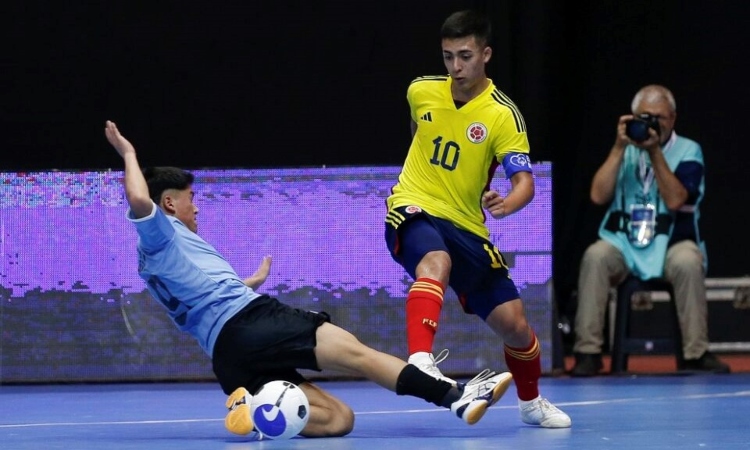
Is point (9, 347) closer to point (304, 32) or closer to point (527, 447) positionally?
point (304, 32)

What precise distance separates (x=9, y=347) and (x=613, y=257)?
360cm

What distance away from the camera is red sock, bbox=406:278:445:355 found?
523 cm

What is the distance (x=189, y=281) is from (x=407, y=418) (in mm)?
1197

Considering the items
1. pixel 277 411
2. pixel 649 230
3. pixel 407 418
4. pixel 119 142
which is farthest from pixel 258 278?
pixel 649 230

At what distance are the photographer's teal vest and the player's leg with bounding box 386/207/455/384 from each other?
3069 mm

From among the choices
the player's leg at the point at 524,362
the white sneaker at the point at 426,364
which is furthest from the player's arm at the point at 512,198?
the white sneaker at the point at 426,364

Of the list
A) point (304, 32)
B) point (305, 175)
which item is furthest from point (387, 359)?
point (304, 32)

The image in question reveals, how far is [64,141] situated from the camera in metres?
9.17

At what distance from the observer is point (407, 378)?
5.09 metres

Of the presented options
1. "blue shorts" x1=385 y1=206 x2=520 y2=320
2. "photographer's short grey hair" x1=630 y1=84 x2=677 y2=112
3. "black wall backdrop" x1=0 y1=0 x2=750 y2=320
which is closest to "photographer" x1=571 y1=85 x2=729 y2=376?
"photographer's short grey hair" x1=630 y1=84 x2=677 y2=112

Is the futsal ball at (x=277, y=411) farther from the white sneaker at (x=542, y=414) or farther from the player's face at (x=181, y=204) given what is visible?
the white sneaker at (x=542, y=414)

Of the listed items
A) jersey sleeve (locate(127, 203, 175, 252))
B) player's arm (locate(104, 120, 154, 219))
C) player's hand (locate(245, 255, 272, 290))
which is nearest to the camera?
player's arm (locate(104, 120, 154, 219))

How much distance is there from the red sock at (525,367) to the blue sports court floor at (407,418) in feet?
0.53

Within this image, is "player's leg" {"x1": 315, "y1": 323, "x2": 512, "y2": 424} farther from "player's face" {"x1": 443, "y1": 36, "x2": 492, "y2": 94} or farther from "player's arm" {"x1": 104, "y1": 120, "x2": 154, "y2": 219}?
"player's face" {"x1": 443, "y1": 36, "x2": 492, "y2": 94}
